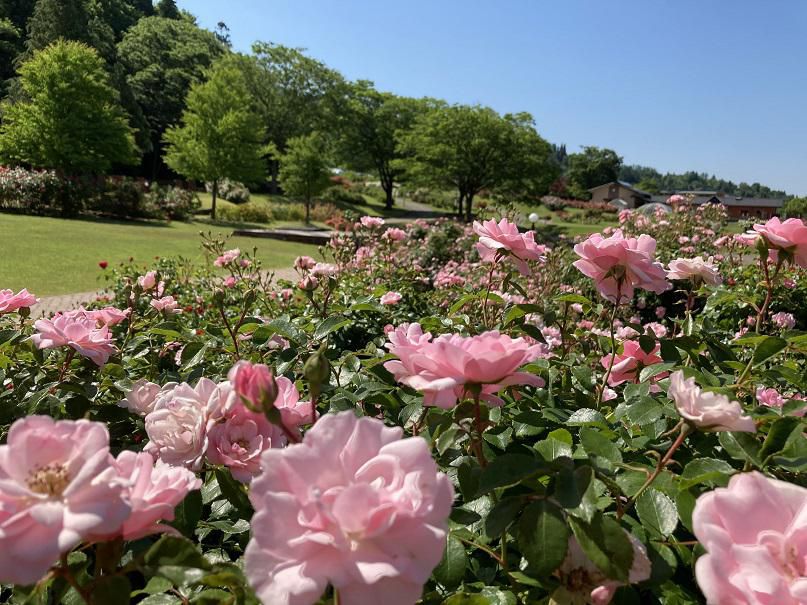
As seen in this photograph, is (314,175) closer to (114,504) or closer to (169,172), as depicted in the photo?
(169,172)

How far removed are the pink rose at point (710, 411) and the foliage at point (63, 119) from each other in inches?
941

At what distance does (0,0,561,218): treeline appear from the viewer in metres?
20.8

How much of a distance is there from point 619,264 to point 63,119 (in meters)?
24.6

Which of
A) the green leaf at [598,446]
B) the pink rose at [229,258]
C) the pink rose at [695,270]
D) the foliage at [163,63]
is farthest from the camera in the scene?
the foliage at [163,63]

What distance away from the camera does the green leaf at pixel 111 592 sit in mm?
535

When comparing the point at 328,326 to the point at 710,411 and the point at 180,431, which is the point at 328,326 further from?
the point at 710,411

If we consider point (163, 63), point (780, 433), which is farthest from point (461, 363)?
point (163, 63)

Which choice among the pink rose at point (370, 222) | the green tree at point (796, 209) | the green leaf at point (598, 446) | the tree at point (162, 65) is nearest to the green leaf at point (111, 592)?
the green leaf at point (598, 446)

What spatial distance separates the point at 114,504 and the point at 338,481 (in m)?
0.20

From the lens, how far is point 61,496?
48cm

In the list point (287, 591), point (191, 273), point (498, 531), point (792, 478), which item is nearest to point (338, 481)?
point (287, 591)

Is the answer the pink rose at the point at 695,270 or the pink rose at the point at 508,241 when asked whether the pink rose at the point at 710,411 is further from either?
the pink rose at the point at 695,270

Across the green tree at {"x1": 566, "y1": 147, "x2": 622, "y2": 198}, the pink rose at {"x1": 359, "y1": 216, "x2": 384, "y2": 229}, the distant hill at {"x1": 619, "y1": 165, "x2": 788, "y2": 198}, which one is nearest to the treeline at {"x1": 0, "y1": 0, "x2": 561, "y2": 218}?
the pink rose at {"x1": 359, "y1": 216, "x2": 384, "y2": 229}

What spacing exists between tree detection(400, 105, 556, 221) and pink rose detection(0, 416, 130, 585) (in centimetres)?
2394
